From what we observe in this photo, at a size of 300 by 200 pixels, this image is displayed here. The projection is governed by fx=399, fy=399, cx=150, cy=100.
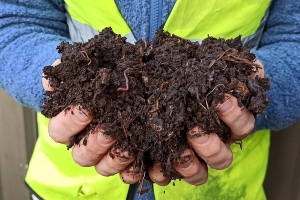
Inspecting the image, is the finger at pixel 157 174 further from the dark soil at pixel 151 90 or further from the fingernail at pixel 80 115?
the fingernail at pixel 80 115

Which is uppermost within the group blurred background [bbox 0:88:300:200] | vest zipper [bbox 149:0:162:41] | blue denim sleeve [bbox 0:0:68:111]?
blue denim sleeve [bbox 0:0:68:111]

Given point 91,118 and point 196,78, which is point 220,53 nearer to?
point 196,78

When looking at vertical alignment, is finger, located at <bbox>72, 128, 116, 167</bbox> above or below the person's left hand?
above

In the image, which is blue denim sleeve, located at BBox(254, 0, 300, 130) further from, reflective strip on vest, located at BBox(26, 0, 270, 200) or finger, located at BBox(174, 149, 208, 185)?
finger, located at BBox(174, 149, 208, 185)

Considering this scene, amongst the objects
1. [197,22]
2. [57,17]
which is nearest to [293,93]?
[197,22]

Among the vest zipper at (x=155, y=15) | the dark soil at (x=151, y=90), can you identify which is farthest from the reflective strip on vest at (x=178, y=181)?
the dark soil at (x=151, y=90)

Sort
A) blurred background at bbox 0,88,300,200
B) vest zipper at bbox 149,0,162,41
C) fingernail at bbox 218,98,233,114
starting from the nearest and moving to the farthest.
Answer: fingernail at bbox 218,98,233,114
vest zipper at bbox 149,0,162,41
blurred background at bbox 0,88,300,200

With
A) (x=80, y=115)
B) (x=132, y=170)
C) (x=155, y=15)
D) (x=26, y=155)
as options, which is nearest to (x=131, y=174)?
(x=132, y=170)

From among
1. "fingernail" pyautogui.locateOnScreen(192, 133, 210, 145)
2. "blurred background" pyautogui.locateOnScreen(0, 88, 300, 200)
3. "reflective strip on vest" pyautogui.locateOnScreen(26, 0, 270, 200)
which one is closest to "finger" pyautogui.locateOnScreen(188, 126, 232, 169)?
"fingernail" pyautogui.locateOnScreen(192, 133, 210, 145)
